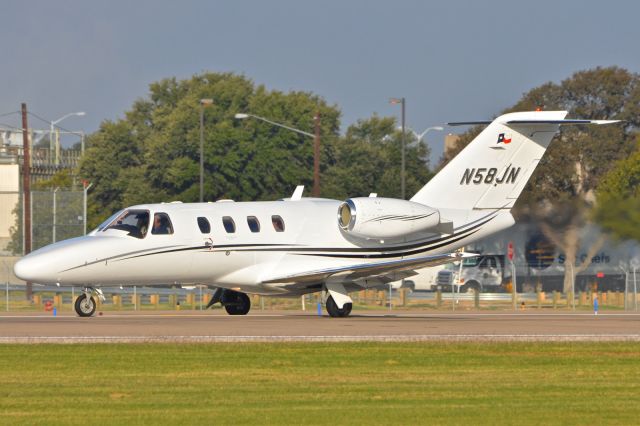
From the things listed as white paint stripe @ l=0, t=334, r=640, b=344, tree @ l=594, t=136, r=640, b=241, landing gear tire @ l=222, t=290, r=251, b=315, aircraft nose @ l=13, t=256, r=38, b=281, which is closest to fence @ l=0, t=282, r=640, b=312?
tree @ l=594, t=136, r=640, b=241

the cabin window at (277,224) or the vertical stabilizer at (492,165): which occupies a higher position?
the vertical stabilizer at (492,165)

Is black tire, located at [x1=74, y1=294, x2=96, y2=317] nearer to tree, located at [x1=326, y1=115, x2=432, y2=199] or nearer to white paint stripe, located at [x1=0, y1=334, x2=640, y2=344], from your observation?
white paint stripe, located at [x1=0, y1=334, x2=640, y2=344]

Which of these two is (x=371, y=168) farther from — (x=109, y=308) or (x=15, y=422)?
(x=15, y=422)

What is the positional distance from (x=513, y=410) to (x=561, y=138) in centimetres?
7307

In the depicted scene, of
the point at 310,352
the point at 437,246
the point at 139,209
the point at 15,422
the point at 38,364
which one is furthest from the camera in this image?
the point at 437,246

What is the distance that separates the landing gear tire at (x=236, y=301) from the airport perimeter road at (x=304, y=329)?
1915mm

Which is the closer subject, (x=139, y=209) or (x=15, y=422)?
(x=15, y=422)

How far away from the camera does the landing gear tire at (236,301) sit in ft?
120

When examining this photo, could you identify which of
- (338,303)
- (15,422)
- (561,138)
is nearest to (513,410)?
(15,422)

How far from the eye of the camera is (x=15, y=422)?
15141 millimetres

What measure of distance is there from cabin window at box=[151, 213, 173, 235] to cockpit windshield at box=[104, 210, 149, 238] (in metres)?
0.20

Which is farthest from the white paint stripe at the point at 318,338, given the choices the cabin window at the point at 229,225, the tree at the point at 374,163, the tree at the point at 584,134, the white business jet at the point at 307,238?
the tree at the point at 374,163

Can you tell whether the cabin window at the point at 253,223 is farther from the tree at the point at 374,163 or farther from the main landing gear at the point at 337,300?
the tree at the point at 374,163

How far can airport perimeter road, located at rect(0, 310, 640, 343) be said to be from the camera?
80.8 feet
